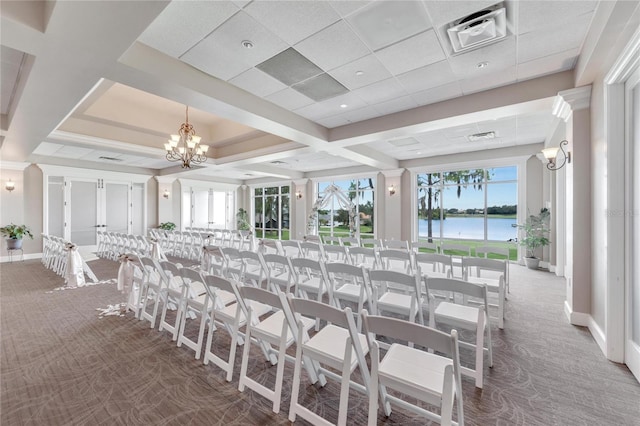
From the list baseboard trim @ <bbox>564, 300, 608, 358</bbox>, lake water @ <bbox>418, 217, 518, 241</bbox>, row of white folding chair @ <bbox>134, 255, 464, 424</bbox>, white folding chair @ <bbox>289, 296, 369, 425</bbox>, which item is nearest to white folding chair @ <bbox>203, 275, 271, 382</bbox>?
row of white folding chair @ <bbox>134, 255, 464, 424</bbox>

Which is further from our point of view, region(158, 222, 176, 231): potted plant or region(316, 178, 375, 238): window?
region(158, 222, 176, 231): potted plant

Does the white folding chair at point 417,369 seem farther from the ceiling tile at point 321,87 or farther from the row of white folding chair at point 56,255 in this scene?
the row of white folding chair at point 56,255

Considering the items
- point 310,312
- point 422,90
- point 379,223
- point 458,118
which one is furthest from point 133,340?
point 379,223

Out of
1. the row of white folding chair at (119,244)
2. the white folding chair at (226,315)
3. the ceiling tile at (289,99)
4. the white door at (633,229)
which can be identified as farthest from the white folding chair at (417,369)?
the row of white folding chair at (119,244)

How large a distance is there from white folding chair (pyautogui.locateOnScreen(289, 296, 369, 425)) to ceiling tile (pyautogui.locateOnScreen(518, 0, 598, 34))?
302 centimetres

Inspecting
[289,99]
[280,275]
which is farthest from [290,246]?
[289,99]

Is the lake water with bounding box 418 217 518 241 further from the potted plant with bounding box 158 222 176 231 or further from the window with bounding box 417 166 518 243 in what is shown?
the potted plant with bounding box 158 222 176 231

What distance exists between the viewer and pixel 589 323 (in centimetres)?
309

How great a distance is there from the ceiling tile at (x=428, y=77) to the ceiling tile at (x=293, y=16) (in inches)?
56.5

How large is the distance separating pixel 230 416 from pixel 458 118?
4.66 m

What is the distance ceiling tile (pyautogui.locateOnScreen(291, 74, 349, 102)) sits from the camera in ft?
11.9

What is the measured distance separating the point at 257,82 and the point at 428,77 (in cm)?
228

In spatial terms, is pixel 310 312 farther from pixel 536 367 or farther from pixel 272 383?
pixel 536 367

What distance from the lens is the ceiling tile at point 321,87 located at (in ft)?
11.9
